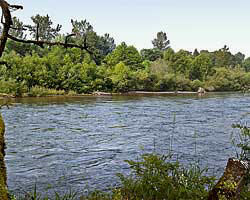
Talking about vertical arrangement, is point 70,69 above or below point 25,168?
above

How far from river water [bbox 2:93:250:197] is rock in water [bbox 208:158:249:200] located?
1.64m

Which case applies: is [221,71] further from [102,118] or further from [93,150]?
[93,150]

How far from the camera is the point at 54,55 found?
2098 inches

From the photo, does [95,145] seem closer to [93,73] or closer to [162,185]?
[162,185]

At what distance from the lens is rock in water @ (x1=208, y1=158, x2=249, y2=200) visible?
3998 millimetres

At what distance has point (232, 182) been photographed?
4047mm

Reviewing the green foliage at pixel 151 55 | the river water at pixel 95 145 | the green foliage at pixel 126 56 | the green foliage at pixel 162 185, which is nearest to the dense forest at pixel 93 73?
the green foliage at pixel 126 56

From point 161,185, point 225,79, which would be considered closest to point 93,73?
point 225,79

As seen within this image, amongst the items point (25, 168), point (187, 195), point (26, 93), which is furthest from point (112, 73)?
point (187, 195)

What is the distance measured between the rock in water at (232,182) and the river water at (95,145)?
164 centimetres

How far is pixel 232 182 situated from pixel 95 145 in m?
10.1

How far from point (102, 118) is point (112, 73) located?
3539cm

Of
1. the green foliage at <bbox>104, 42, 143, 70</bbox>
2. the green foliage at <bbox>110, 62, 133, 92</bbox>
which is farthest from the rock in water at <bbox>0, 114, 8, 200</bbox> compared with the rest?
the green foliage at <bbox>104, 42, 143, 70</bbox>

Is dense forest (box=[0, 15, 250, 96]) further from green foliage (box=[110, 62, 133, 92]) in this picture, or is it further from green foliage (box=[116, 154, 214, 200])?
green foliage (box=[116, 154, 214, 200])
